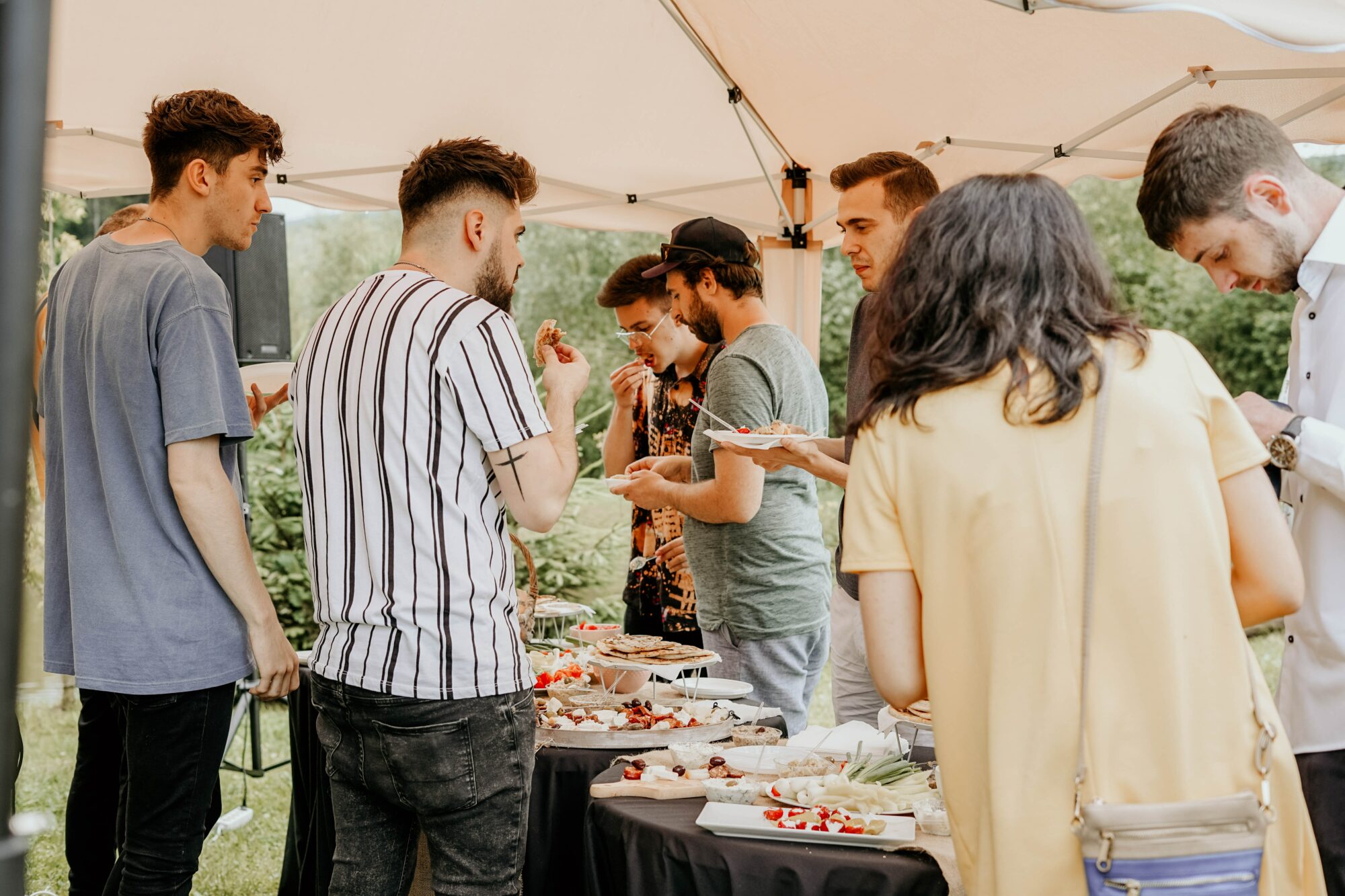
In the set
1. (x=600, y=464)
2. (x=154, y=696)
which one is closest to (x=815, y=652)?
(x=154, y=696)

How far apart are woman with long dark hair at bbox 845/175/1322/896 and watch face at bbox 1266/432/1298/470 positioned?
31cm

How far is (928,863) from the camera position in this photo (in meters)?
1.45

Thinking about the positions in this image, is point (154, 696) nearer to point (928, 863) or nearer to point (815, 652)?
point (928, 863)

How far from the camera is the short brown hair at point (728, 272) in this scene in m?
3.14

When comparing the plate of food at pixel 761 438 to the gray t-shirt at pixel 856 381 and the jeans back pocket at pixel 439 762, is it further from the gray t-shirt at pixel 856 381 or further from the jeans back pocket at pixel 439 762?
the jeans back pocket at pixel 439 762

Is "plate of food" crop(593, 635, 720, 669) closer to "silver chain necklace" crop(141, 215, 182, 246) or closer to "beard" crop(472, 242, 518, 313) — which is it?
"beard" crop(472, 242, 518, 313)

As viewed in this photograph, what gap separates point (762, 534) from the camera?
2871 millimetres

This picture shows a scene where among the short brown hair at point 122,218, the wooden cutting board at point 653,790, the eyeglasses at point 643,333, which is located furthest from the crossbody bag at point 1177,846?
the short brown hair at point 122,218

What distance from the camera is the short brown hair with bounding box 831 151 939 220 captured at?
2.52m

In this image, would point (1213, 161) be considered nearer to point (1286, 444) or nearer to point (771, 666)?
point (1286, 444)

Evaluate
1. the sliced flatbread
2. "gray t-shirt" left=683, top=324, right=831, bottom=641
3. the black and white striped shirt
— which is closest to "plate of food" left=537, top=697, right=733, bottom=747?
the black and white striped shirt

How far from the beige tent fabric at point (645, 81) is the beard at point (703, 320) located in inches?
35.3

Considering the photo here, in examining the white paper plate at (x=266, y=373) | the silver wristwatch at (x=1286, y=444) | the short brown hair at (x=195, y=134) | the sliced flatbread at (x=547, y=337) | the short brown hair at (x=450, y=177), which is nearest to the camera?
the silver wristwatch at (x=1286, y=444)

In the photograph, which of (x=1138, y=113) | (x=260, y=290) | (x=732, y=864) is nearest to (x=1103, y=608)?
(x=732, y=864)
